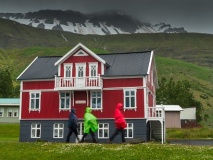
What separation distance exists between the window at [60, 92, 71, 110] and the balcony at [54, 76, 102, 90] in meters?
1.48

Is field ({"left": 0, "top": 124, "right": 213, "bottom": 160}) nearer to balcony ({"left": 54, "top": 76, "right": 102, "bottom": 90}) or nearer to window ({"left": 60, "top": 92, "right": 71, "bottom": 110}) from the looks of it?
balcony ({"left": 54, "top": 76, "right": 102, "bottom": 90})

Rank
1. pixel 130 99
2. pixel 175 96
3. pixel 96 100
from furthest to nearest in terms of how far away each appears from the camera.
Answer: pixel 175 96 < pixel 96 100 < pixel 130 99

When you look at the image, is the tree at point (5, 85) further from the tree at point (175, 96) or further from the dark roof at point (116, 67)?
the dark roof at point (116, 67)

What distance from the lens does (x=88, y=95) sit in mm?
44156

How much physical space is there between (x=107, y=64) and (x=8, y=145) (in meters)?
20.4

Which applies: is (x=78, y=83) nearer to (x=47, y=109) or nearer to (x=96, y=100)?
(x=96, y=100)

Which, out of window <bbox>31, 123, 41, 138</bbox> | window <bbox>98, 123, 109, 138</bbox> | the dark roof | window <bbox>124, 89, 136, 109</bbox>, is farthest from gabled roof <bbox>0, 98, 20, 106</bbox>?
window <bbox>124, 89, 136, 109</bbox>

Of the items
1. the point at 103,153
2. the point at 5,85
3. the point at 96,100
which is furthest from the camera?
the point at 5,85

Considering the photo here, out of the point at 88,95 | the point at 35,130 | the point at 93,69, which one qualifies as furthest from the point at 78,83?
the point at 35,130

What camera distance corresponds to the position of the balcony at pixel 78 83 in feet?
141

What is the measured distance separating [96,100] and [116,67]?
482 centimetres

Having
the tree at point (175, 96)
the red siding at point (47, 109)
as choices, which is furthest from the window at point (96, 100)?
the tree at point (175, 96)

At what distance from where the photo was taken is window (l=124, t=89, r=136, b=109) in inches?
1678

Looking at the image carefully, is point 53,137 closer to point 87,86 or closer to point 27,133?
point 27,133
